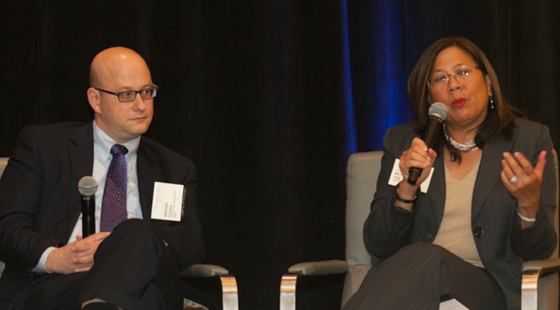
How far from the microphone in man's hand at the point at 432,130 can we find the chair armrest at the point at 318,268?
51cm

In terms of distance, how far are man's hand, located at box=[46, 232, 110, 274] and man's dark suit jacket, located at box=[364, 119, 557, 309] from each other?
1.01 m

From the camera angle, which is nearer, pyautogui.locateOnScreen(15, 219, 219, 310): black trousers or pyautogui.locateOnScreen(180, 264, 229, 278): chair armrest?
pyautogui.locateOnScreen(15, 219, 219, 310): black trousers

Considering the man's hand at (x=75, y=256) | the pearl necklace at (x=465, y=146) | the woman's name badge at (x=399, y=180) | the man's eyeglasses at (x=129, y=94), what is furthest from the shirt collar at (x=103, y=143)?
the pearl necklace at (x=465, y=146)

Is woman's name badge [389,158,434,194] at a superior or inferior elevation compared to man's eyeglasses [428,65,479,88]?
inferior

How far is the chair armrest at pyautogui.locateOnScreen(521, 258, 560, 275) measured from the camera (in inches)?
70.3

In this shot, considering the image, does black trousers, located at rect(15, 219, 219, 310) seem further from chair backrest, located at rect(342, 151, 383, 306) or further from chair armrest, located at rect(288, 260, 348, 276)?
chair backrest, located at rect(342, 151, 383, 306)

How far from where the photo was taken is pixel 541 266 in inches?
70.4

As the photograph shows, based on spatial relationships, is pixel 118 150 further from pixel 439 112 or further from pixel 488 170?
pixel 488 170

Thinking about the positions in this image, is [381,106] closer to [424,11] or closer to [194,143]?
[424,11]

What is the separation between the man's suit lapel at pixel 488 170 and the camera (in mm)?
2043

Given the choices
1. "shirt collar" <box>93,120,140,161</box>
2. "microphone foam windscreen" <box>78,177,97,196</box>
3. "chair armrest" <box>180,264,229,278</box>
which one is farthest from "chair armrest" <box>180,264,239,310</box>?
"shirt collar" <box>93,120,140,161</box>

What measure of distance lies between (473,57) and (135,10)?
69.4 inches

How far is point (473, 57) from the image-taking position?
2279 millimetres

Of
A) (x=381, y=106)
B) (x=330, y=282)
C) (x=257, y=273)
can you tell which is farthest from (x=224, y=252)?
(x=381, y=106)
